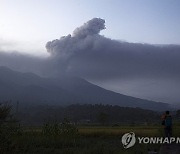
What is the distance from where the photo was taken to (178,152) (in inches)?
653

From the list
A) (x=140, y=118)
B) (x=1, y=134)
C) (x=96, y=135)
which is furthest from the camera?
(x=140, y=118)

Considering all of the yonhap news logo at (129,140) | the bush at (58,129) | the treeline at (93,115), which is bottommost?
the yonhap news logo at (129,140)

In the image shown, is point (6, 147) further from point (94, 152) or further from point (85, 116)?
point (85, 116)

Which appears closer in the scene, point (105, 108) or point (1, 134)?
point (1, 134)

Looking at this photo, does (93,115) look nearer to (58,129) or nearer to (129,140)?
(58,129)

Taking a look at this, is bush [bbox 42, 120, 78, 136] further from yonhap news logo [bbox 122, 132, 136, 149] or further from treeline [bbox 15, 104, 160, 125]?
treeline [bbox 15, 104, 160, 125]

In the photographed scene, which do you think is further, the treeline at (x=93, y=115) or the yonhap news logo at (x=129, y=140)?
the treeline at (x=93, y=115)

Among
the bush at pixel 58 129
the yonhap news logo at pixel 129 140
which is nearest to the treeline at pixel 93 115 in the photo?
the bush at pixel 58 129

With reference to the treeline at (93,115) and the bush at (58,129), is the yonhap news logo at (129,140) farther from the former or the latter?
the treeline at (93,115)

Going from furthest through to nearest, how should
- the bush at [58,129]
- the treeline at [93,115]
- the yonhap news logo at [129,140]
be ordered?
the treeline at [93,115], the bush at [58,129], the yonhap news logo at [129,140]

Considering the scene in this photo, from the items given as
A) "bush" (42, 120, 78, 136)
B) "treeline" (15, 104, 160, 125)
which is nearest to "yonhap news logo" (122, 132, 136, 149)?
"bush" (42, 120, 78, 136)

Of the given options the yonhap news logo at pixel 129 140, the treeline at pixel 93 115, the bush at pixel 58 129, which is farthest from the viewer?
the treeline at pixel 93 115

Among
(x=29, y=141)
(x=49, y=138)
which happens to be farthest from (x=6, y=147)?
(x=49, y=138)

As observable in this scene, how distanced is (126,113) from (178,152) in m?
111
